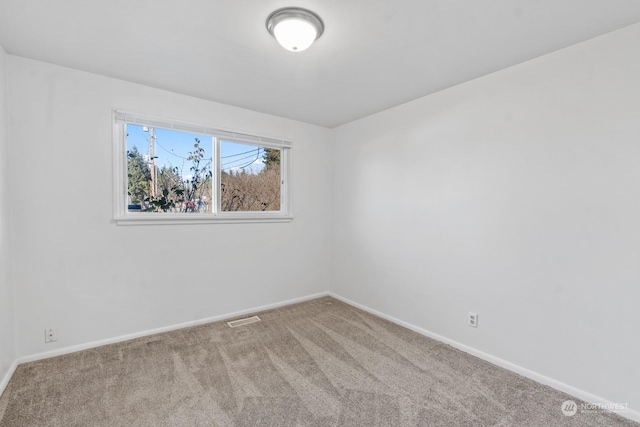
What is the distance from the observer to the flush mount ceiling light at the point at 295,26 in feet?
5.46

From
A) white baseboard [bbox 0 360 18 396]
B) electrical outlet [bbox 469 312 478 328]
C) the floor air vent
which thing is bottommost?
the floor air vent

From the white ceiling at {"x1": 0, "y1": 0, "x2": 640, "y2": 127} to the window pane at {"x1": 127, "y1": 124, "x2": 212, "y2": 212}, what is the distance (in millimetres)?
496

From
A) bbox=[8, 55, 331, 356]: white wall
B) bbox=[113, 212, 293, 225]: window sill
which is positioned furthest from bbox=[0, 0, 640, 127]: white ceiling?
bbox=[113, 212, 293, 225]: window sill

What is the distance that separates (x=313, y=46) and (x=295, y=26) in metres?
0.34

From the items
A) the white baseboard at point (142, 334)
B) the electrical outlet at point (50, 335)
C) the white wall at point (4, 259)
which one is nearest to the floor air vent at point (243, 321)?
the white baseboard at point (142, 334)

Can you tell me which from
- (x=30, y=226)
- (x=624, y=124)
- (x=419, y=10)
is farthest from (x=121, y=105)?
(x=624, y=124)

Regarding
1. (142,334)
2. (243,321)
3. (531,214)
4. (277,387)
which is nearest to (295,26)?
(531,214)

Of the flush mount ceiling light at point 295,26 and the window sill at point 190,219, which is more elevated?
the flush mount ceiling light at point 295,26

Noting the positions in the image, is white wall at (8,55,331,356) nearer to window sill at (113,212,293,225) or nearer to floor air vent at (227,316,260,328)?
window sill at (113,212,293,225)

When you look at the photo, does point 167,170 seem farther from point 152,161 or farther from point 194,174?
point 194,174

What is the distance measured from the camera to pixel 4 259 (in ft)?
6.77

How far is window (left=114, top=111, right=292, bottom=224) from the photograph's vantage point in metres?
2.71

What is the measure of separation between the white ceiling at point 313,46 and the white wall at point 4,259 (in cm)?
45

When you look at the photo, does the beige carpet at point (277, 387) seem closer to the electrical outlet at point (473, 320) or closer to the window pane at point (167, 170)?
the electrical outlet at point (473, 320)
